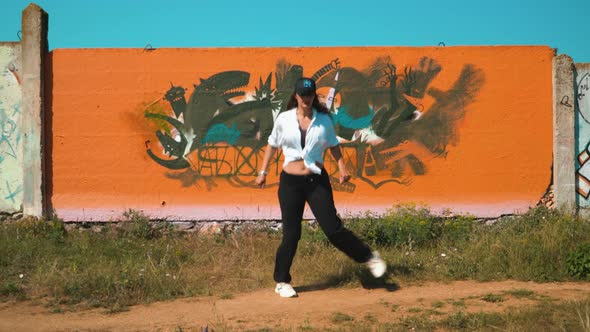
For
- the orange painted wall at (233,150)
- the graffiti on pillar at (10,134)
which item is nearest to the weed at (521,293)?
the orange painted wall at (233,150)

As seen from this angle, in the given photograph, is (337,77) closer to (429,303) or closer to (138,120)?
(138,120)

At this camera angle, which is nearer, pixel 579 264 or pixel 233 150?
pixel 579 264

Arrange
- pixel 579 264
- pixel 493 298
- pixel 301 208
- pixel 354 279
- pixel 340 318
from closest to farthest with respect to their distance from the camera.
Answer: pixel 340 318
pixel 493 298
pixel 301 208
pixel 354 279
pixel 579 264

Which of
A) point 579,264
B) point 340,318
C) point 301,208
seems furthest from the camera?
point 579,264

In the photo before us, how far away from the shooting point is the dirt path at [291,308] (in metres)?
4.20

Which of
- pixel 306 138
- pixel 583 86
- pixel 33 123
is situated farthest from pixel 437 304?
pixel 33 123

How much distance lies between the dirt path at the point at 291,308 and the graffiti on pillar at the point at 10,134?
8.57ft

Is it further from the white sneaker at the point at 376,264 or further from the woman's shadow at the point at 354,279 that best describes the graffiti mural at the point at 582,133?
the white sneaker at the point at 376,264

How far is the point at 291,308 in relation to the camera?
4.44m

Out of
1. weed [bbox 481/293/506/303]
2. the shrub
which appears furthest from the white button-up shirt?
the shrub

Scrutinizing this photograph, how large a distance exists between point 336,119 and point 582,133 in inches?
126

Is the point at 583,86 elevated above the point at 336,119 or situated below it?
above

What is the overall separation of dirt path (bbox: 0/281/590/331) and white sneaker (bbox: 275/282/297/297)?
7 centimetres

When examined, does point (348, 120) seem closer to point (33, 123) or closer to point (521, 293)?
point (521, 293)
